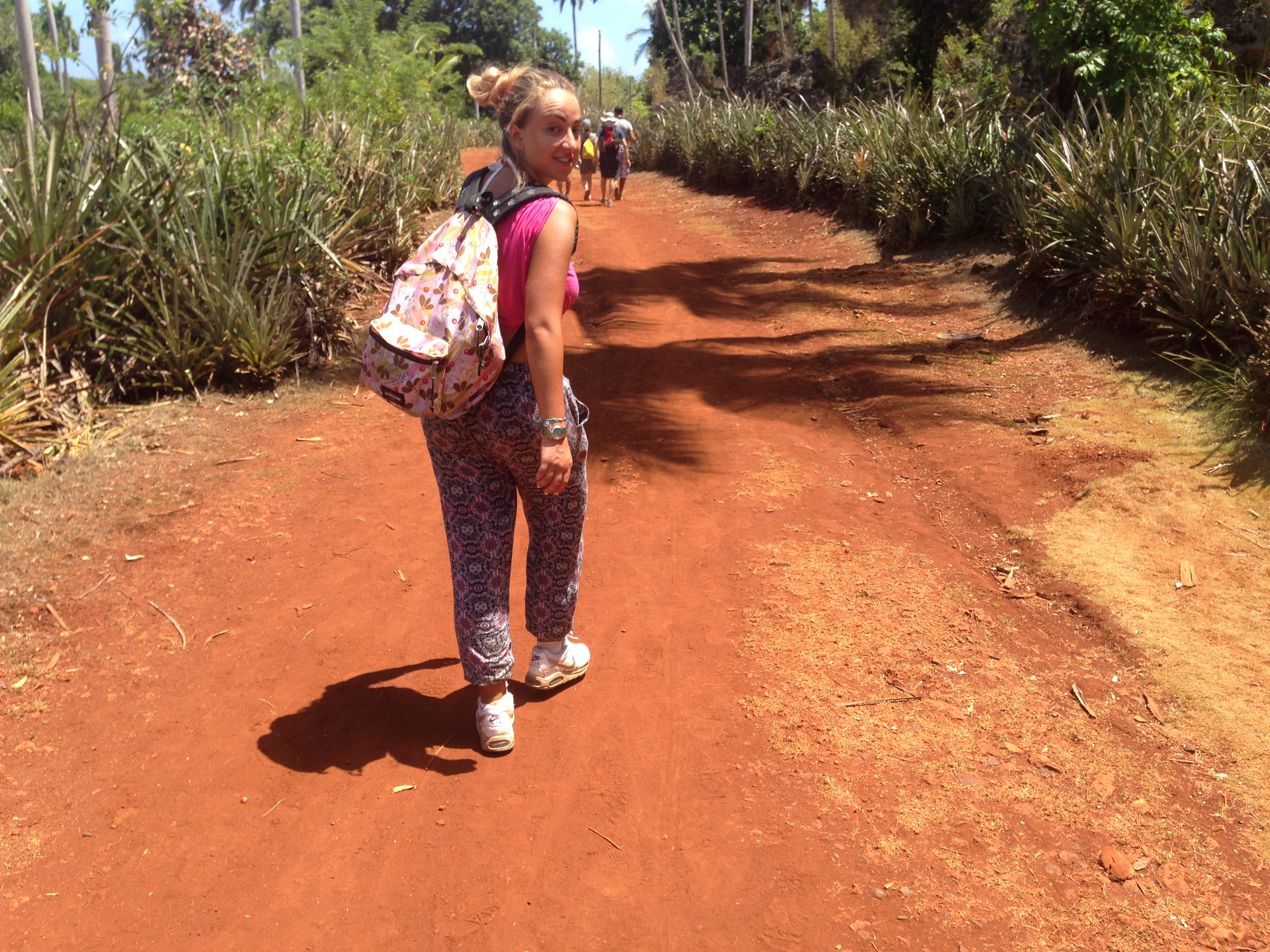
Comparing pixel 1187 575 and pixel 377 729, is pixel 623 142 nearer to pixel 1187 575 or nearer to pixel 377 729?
pixel 1187 575

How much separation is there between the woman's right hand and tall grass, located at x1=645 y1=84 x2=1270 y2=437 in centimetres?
419

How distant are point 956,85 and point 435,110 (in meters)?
10.3

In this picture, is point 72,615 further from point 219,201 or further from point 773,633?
point 219,201

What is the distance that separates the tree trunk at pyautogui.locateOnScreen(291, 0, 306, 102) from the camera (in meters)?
17.4

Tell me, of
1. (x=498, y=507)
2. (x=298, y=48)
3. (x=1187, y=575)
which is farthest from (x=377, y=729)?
(x=298, y=48)

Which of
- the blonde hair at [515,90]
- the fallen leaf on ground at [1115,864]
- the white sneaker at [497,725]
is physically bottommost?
the fallen leaf on ground at [1115,864]

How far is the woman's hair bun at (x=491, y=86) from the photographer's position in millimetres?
2852

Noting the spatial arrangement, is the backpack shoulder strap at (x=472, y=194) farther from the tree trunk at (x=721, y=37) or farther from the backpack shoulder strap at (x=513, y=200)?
the tree trunk at (x=721, y=37)

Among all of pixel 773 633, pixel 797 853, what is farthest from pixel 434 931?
pixel 773 633

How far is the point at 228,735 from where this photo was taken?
11.4ft

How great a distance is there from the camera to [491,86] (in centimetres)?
290

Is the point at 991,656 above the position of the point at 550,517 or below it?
below

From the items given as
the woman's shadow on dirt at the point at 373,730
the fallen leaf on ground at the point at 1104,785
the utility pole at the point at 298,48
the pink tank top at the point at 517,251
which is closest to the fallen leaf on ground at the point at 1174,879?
the fallen leaf on ground at the point at 1104,785

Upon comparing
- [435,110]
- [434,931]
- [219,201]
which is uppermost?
[435,110]
